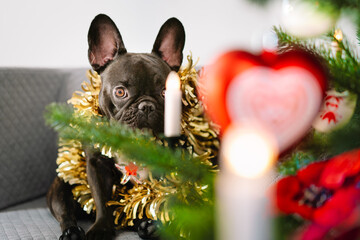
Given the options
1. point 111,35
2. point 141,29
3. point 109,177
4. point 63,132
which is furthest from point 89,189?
point 141,29

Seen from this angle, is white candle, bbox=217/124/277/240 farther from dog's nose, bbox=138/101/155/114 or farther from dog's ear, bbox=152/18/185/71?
dog's ear, bbox=152/18/185/71

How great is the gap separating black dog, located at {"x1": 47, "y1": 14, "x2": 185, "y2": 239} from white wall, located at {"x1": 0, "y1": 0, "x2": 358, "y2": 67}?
822mm

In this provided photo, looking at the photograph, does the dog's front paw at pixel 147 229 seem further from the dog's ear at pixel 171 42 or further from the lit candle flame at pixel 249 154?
the lit candle flame at pixel 249 154

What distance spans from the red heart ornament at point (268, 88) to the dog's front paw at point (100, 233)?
693 mm

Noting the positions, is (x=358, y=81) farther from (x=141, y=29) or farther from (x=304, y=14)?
(x=141, y=29)

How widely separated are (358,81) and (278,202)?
0.18 metres

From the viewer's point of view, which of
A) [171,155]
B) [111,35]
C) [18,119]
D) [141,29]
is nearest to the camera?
[171,155]

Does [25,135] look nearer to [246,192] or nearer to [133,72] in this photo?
[133,72]

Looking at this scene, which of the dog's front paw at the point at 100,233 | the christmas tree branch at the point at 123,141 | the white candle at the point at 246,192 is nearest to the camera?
the white candle at the point at 246,192

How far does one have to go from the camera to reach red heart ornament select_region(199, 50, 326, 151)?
12.4 inches

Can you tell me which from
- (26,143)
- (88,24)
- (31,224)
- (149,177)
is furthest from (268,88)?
(88,24)

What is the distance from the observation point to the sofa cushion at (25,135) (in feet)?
4.44

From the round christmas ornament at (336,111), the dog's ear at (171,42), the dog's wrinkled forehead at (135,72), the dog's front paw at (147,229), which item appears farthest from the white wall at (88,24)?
the round christmas ornament at (336,111)

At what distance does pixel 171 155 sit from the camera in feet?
1.05
